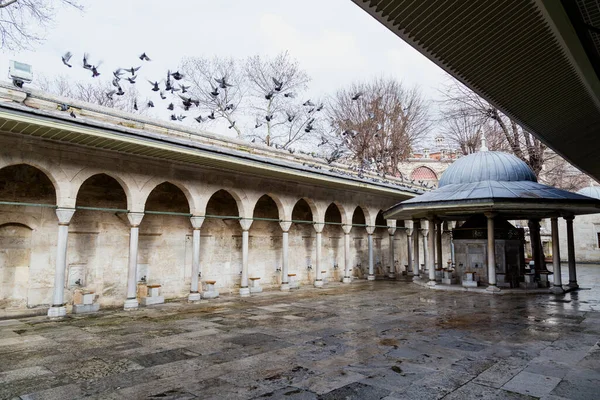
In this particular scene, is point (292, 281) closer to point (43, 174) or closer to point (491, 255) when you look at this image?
point (491, 255)

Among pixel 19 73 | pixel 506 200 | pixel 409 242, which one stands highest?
pixel 19 73

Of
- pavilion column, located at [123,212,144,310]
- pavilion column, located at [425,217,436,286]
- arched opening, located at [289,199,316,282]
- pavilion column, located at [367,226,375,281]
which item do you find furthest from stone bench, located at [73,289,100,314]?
pavilion column, located at [367,226,375,281]

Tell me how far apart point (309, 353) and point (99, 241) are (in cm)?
842

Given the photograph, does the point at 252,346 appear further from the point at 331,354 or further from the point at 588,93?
the point at 588,93

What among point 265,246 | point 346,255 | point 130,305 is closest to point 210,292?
point 130,305

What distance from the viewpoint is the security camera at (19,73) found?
8609 mm

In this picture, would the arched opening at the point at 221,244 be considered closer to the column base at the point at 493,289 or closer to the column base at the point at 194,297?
the column base at the point at 194,297

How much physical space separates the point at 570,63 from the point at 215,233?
1251 centimetres

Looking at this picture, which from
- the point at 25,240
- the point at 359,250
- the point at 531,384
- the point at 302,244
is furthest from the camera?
the point at 359,250

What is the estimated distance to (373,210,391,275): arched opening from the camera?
22250 millimetres

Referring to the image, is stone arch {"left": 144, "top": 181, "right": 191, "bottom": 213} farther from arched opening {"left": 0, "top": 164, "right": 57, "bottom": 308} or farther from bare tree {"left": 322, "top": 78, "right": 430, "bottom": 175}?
bare tree {"left": 322, "top": 78, "right": 430, "bottom": 175}

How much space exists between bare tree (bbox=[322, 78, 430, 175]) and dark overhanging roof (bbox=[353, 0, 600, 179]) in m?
22.5

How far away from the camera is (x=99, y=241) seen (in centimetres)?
1165

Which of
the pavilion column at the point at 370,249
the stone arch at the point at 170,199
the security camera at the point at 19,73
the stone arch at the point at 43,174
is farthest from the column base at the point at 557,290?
Result: the security camera at the point at 19,73
